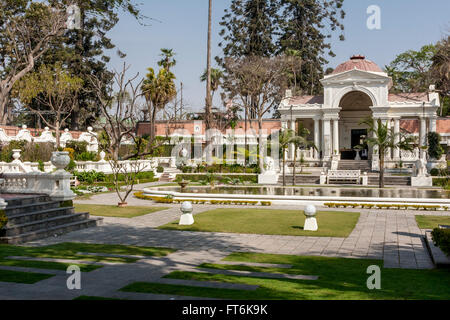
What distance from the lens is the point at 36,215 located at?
13531 mm

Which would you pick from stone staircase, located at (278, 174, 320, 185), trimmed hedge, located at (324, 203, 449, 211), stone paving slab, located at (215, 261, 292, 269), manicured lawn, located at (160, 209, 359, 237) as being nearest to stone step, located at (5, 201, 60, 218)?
manicured lawn, located at (160, 209, 359, 237)

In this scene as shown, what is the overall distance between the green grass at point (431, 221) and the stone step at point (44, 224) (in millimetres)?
10723

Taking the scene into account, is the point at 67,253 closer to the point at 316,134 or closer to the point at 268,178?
the point at 268,178

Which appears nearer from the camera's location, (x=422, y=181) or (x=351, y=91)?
(x=422, y=181)

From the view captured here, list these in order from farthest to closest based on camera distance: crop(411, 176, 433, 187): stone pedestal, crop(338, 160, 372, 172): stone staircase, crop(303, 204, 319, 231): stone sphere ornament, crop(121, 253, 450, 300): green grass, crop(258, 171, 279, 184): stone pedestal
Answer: crop(338, 160, 372, 172): stone staircase < crop(258, 171, 279, 184): stone pedestal < crop(411, 176, 433, 187): stone pedestal < crop(303, 204, 319, 231): stone sphere ornament < crop(121, 253, 450, 300): green grass

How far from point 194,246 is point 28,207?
5.30 m

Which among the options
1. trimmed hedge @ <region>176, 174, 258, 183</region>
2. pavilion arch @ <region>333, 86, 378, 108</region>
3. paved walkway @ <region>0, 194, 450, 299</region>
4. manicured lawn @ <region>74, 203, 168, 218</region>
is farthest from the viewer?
pavilion arch @ <region>333, 86, 378, 108</region>

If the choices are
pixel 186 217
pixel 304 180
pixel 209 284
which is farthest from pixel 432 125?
pixel 209 284

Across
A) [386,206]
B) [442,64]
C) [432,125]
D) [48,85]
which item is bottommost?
[386,206]

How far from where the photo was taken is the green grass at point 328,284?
6.88 m

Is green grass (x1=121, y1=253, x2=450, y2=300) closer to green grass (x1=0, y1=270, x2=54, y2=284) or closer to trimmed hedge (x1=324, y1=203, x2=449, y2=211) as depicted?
green grass (x1=0, y1=270, x2=54, y2=284)

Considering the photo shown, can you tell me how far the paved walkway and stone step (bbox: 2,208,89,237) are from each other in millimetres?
630

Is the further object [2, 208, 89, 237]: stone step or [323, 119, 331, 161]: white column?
[323, 119, 331, 161]: white column

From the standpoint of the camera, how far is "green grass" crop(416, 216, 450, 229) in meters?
14.9
